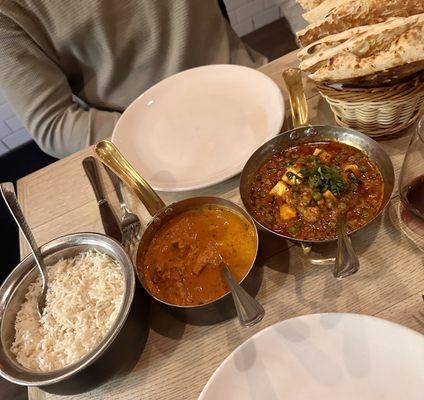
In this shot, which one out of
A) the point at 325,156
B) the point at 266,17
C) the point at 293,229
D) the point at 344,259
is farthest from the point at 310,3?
the point at 266,17

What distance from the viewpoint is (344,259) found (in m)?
0.90

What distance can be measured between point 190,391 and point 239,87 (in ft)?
3.58

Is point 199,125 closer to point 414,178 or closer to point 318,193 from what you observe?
point 318,193

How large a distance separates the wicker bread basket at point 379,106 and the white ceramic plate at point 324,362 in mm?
579

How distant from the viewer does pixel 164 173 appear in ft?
4.57

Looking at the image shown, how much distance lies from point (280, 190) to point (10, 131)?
3004 millimetres

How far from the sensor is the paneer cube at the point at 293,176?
3.66 ft

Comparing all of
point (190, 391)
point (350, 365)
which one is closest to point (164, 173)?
point (190, 391)

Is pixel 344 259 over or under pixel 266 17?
over

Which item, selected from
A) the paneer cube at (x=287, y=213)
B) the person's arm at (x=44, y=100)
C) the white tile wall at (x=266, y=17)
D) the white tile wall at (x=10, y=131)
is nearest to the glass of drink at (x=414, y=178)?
the paneer cube at (x=287, y=213)

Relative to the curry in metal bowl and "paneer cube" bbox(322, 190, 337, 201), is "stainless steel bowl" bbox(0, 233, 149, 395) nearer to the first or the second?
the curry in metal bowl

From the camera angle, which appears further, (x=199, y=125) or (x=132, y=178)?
(x=199, y=125)

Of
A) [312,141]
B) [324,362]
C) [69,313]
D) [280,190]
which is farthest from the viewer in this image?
[312,141]

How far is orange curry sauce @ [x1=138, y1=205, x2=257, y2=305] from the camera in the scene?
0.98 metres
